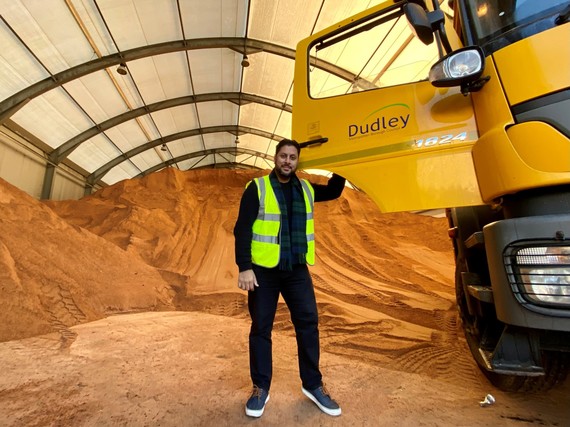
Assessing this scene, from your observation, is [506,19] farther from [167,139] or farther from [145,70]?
[167,139]

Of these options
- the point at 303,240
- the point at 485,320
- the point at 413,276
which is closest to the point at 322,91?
the point at 303,240

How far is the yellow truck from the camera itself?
4.60 feet

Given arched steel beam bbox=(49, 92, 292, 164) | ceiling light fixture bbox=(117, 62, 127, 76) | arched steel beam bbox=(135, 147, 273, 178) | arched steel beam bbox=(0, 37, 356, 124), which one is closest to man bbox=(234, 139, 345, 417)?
arched steel beam bbox=(0, 37, 356, 124)

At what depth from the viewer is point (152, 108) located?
13406 mm

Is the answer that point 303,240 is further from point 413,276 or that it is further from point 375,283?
point 413,276

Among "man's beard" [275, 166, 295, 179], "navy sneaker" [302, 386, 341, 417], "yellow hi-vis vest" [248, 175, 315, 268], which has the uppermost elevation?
"man's beard" [275, 166, 295, 179]

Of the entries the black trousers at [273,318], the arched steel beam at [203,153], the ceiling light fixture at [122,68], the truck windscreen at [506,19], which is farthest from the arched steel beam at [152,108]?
the black trousers at [273,318]

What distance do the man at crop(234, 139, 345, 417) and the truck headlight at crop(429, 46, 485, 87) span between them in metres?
1.06

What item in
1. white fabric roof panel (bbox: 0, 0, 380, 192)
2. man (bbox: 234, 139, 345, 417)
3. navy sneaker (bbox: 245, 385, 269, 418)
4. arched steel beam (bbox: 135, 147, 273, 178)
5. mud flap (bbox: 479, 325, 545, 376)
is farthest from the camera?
arched steel beam (bbox: 135, 147, 273, 178)

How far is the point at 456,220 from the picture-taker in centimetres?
276

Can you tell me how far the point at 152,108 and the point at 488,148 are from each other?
46.7ft

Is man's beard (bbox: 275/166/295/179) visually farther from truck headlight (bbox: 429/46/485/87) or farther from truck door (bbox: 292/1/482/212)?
truck headlight (bbox: 429/46/485/87)

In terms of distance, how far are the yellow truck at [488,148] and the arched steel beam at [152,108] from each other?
448 inches

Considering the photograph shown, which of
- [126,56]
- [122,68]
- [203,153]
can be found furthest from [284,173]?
[203,153]
